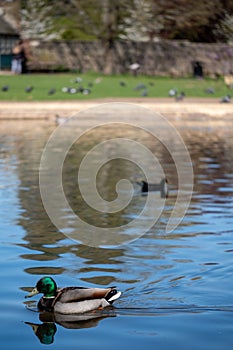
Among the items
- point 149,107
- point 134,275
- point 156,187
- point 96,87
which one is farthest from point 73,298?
point 96,87

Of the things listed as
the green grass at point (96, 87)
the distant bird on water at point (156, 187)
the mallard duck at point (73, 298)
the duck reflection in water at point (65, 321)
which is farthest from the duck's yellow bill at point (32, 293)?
the green grass at point (96, 87)

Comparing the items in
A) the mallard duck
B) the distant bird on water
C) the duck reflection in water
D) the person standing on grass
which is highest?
the person standing on grass

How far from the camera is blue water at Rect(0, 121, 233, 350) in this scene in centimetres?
977

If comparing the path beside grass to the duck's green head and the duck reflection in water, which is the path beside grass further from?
the duck reflection in water

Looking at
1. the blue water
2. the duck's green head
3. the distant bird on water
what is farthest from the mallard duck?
the distant bird on water

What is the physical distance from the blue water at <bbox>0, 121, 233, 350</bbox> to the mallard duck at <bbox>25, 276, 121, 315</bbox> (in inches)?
5.8

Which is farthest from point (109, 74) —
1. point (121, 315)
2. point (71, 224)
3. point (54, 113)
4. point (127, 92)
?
point (121, 315)

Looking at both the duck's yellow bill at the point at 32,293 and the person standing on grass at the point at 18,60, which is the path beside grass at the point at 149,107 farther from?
the duck's yellow bill at the point at 32,293

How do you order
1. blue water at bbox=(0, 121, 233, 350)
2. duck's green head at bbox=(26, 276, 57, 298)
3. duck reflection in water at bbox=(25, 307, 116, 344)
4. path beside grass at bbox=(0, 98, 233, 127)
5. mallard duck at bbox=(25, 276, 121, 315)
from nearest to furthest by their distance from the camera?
blue water at bbox=(0, 121, 233, 350), duck reflection in water at bbox=(25, 307, 116, 344), mallard duck at bbox=(25, 276, 121, 315), duck's green head at bbox=(26, 276, 57, 298), path beside grass at bbox=(0, 98, 233, 127)

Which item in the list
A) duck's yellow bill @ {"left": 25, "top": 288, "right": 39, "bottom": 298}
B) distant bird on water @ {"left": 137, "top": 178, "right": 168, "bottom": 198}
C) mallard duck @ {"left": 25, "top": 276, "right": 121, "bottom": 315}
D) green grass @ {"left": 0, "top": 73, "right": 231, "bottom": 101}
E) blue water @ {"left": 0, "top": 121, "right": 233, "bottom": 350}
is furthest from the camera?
green grass @ {"left": 0, "top": 73, "right": 231, "bottom": 101}

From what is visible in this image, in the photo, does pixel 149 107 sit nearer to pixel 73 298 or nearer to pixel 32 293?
pixel 32 293

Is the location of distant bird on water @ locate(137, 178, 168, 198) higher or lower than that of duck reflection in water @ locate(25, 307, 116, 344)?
higher

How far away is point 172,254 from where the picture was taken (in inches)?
530

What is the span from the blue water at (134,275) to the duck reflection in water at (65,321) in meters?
0.01
